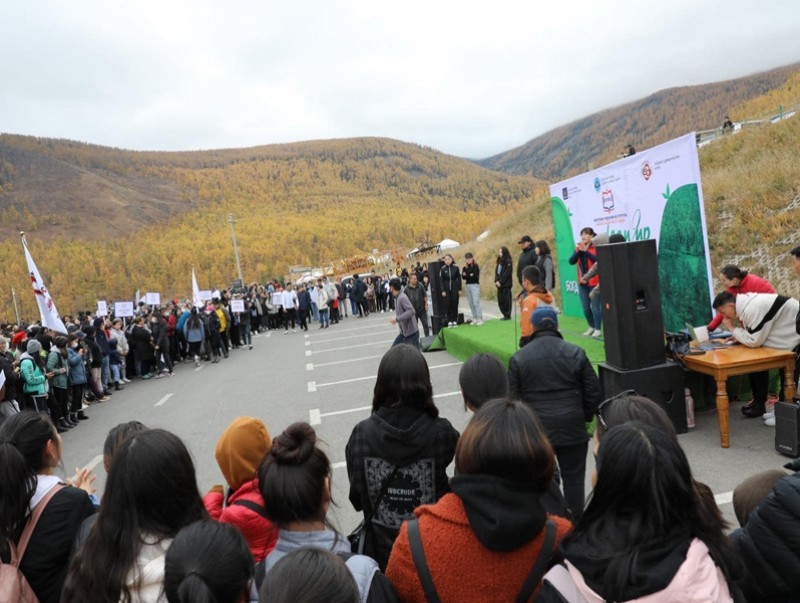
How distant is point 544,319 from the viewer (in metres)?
3.88

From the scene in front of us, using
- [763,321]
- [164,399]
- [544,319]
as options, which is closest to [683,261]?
[763,321]

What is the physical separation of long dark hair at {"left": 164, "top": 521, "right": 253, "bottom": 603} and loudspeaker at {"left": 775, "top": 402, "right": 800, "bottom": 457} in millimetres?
4771

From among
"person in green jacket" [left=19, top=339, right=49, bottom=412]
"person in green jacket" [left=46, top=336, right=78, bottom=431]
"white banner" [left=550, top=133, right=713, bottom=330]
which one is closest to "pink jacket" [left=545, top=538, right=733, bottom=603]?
"white banner" [left=550, top=133, right=713, bottom=330]

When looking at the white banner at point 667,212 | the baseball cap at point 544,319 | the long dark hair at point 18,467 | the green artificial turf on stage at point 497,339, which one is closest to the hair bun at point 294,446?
the long dark hair at point 18,467

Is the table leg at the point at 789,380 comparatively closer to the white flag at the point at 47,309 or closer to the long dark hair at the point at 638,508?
the long dark hair at the point at 638,508

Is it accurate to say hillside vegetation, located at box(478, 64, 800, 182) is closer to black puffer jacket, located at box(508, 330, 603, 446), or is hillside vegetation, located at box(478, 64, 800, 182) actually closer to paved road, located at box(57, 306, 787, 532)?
paved road, located at box(57, 306, 787, 532)

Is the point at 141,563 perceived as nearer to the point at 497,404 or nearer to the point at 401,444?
the point at 401,444

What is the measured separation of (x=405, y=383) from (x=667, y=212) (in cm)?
665

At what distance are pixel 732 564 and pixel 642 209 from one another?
7.82m

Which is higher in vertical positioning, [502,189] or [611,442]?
[502,189]

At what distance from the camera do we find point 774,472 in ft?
6.77

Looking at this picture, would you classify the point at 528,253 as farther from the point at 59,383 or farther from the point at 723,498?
the point at 59,383

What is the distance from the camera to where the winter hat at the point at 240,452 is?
8.50ft

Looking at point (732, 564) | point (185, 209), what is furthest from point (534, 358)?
point (185, 209)
